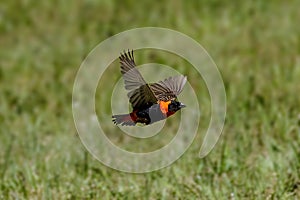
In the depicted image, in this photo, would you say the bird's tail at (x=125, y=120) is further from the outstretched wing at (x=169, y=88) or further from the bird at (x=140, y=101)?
the outstretched wing at (x=169, y=88)

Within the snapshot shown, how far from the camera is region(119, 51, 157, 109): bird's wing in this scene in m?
2.46

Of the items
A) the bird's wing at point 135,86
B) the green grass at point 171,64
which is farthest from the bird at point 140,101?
the green grass at point 171,64

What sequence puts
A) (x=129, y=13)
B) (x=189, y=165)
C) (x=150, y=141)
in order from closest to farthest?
(x=189, y=165)
(x=150, y=141)
(x=129, y=13)

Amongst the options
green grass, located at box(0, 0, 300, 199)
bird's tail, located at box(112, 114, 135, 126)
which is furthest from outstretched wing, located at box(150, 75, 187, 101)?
green grass, located at box(0, 0, 300, 199)

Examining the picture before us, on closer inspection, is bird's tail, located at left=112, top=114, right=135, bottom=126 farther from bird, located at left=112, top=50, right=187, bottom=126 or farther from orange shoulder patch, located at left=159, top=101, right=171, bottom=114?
orange shoulder patch, located at left=159, top=101, right=171, bottom=114

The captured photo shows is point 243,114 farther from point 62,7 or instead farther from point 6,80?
point 62,7

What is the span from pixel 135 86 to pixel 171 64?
9.70ft

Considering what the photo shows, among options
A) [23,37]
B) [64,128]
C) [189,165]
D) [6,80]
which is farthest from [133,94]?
[23,37]

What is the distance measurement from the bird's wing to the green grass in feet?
3.17

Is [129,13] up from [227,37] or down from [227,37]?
up

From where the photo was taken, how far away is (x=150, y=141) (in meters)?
4.41

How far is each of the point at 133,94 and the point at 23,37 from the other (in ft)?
12.3

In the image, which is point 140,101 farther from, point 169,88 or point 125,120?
point 169,88

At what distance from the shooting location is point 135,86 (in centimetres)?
246
